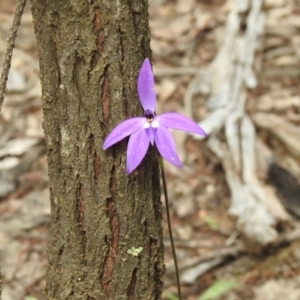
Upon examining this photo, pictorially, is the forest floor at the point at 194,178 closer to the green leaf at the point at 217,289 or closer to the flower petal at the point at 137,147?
the green leaf at the point at 217,289

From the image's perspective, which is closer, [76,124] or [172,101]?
[76,124]

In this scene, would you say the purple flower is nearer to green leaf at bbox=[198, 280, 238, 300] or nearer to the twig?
the twig

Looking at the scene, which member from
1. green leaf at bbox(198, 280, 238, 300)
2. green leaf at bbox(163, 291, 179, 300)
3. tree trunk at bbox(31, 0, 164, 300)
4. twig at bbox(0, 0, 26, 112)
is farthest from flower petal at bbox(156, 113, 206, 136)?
green leaf at bbox(198, 280, 238, 300)

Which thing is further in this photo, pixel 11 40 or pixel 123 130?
pixel 11 40

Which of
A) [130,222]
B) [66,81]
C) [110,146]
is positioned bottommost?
[130,222]

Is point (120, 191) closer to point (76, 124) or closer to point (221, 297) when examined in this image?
point (76, 124)

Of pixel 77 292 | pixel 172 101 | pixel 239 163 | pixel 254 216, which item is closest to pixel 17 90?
pixel 172 101

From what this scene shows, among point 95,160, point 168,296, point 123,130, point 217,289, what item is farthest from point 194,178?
point 123,130

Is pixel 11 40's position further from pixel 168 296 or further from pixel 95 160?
pixel 168 296
